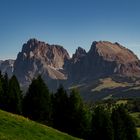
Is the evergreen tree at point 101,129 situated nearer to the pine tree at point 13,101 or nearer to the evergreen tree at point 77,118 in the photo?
the evergreen tree at point 77,118

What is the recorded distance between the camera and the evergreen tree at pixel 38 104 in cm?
8088

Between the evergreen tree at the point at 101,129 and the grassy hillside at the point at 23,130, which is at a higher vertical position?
the evergreen tree at the point at 101,129

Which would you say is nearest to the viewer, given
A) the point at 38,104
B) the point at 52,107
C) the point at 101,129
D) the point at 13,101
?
the point at 38,104

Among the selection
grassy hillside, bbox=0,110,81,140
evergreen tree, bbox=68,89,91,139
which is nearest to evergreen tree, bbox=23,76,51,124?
evergreen tree, bbox=68,89,91,139

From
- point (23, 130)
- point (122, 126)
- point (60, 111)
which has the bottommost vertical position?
point (23, 130)

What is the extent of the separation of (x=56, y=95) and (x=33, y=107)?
7725 millimetres

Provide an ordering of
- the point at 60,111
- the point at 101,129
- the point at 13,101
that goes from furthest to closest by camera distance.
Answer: the point at 101,129, the point at 13,101, the point at 60,111

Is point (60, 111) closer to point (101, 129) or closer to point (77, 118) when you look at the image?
point (77, 118)

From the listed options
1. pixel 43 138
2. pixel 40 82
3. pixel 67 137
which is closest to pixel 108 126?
pixel 40 82


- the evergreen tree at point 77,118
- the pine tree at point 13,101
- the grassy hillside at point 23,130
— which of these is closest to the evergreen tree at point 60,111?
the evergreen tree at point 77,118

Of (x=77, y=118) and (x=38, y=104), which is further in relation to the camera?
(x=38, y=104)

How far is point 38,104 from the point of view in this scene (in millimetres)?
81062

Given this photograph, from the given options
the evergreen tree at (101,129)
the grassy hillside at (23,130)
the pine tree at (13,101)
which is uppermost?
the pine tree at (13,101)

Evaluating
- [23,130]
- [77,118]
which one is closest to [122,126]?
[77,118]
